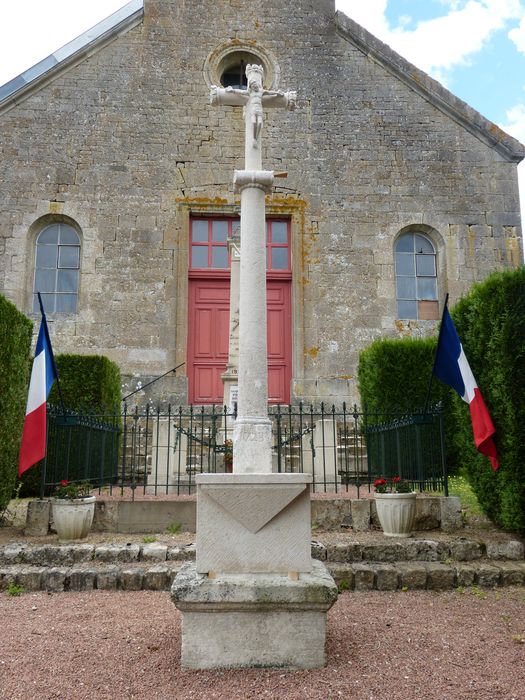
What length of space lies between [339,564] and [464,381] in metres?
1.99

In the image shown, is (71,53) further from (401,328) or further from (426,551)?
(426,551)

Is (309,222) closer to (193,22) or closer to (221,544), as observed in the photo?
(193,22)

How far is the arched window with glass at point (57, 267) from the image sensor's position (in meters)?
12.0

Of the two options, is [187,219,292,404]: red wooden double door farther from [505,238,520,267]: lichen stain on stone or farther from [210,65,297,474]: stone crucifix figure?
[210,65,297,474]: stone crucifix figure

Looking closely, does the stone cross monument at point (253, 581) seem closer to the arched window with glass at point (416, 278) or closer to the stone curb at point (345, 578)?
the stone curb at point (345, 578)

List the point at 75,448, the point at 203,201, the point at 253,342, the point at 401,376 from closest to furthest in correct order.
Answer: the point at 253,342 < the point at 75,448 < the point at 401,376 < the point at 203,201

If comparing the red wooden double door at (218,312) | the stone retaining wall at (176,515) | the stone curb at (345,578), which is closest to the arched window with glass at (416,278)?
the red wooden double door at (218,312)

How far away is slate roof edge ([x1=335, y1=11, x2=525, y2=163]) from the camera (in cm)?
1273

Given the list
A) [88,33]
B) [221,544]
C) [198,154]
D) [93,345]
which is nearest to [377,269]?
[198,154]

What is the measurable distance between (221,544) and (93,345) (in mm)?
8875

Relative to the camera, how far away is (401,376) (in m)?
9.73

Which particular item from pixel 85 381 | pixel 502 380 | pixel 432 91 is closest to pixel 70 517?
pixel 85 381

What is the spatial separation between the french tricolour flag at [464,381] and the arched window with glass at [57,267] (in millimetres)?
8171

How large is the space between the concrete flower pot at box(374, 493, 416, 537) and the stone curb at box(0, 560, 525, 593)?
28.5 inches
